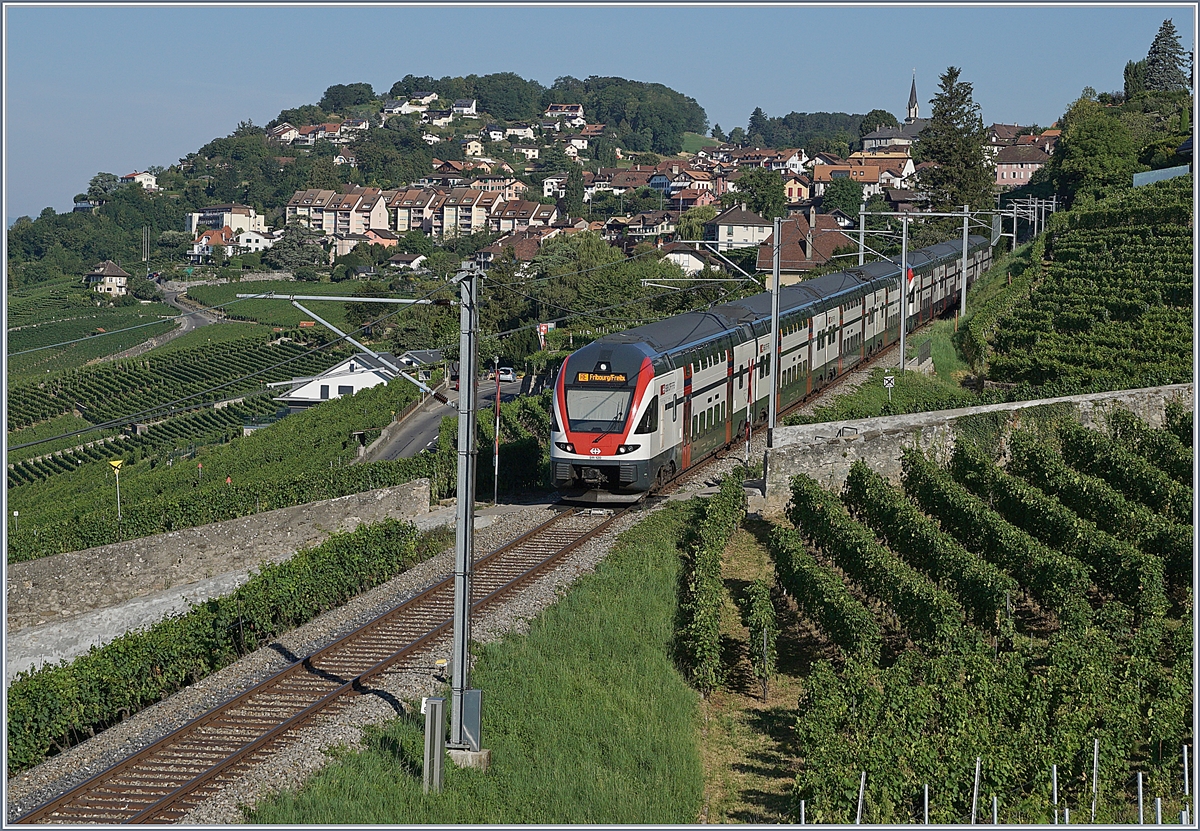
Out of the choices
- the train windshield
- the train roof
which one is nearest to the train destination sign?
the train windshield

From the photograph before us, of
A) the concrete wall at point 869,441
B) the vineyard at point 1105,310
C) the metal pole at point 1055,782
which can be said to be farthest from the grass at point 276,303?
the metal pole at point 1055,782

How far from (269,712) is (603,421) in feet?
37.2

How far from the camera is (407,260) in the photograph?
173m

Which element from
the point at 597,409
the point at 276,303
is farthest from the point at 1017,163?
the point at 597,409

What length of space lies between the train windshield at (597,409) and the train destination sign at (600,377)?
7.9 inches

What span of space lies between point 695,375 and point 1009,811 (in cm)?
1655

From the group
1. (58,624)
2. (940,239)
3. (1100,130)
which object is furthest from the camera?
(1100,130)

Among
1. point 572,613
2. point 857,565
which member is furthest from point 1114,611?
point 572,613

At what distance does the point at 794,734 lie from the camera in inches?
783

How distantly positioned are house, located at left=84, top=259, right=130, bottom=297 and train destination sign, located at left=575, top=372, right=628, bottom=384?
151m

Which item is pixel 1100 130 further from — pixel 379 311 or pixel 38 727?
pixel 38 727

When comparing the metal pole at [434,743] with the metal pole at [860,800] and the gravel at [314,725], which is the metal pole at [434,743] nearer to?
the gravel at [314,725]

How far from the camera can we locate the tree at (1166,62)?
147 meters

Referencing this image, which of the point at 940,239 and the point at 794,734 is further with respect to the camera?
the point at 940,239
